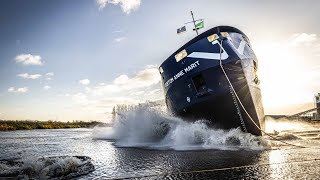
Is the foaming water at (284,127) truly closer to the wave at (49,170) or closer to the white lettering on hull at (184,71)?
the white lettering on hull at (184,71)

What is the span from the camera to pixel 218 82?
11.5m

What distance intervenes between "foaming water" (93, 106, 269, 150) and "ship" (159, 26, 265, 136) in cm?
57

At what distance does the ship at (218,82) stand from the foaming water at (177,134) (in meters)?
0.57

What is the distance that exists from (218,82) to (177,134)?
3.02 meters

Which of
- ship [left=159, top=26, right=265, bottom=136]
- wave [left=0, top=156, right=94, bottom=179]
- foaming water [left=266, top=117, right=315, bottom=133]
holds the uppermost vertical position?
ship [left=159, top=26, right=265, bottom=136]

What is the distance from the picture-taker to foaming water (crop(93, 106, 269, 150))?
10.7 meters

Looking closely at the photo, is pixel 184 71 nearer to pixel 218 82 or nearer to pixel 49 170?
pixel 218 82

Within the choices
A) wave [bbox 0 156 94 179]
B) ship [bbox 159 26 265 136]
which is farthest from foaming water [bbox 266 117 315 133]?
wave [bbox 0 156 94 179]

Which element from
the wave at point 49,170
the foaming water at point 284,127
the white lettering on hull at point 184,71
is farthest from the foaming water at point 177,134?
the foaming water at point 284,127

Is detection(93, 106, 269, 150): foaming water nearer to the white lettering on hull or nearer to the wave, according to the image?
the white lettering on hull

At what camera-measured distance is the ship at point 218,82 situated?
11430 millimetres

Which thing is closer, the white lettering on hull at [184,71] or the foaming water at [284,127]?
the white lettering on hull at [184,71]

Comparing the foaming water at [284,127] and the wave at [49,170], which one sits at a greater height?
the wave at [49,170]

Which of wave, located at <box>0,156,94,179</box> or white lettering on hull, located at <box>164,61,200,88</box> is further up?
white lettering on hull, located at <box>164,61,200,88</box>
